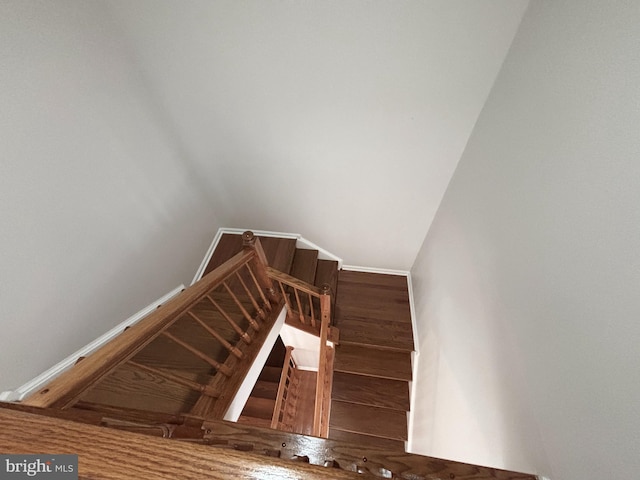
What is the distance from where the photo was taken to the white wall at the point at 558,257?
546 mm

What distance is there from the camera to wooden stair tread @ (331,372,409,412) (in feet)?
6.93

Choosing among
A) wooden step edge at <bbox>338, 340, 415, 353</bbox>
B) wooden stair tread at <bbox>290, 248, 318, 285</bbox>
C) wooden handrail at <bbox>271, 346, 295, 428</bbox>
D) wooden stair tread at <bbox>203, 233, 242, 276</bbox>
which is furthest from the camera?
wooden handrail at <bbox>271, 346, 295, 428</bbox>

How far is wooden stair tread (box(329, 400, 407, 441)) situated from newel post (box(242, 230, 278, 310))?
112 centimetres

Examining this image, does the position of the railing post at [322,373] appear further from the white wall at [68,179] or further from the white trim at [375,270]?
the white wall at [68,179]

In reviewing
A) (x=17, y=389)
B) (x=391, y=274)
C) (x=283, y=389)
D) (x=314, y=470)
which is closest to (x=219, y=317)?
(x=17, y=389)

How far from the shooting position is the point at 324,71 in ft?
4.40

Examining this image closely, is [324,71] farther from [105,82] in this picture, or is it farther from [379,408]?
[379,408]

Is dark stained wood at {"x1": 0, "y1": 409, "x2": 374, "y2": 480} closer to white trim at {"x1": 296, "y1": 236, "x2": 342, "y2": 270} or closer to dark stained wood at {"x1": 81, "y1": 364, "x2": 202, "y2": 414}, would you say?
dark stained wood at {"x1": 81, "y1": 364, "x2": 202, "y2": 414}

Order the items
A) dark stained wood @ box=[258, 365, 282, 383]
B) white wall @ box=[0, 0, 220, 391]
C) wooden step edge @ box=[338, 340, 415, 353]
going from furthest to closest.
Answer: dark stained wood @ box=[258, 365, 282, 383] < wooden step edge @ box=[338, 340, 415, 353] < white wall @ box=[0, 0, 220, 391]

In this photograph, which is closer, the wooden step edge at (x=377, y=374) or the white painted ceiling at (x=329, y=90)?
the white painted ceiling at (x=329, y=90)

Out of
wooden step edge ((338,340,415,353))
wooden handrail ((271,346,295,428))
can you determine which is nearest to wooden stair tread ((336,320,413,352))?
wooden step edge ((338,340,415,353))

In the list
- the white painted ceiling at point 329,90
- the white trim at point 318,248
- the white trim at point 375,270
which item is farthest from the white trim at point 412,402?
the white trim at point 318,248

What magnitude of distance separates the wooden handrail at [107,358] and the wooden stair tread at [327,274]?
176 cm

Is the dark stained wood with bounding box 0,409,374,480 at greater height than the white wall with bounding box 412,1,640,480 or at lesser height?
lesser
